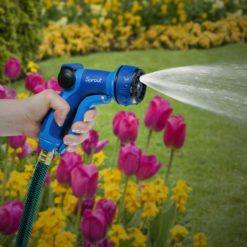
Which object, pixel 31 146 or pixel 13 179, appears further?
pixel 31 146

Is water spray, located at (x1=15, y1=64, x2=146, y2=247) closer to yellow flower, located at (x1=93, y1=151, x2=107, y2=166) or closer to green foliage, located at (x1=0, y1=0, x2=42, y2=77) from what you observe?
yellow flower, located at (x1=93, y1=151, x2=107, y2=166)

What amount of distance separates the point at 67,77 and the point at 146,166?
0.77 m

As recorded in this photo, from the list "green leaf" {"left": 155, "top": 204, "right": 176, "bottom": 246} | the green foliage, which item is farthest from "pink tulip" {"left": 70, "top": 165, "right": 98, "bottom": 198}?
the green foliage

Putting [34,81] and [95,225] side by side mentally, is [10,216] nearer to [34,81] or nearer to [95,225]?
[95,225]

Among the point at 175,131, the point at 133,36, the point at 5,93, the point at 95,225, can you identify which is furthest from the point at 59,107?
the point at 133,36

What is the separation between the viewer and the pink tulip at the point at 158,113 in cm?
204

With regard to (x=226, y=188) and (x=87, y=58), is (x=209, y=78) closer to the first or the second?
(x=226, y=188)

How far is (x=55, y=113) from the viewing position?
1.23m

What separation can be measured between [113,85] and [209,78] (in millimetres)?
364

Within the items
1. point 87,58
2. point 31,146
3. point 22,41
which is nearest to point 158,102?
point 31,146

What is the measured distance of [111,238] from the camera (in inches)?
65.4

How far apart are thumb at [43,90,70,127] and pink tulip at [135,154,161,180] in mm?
700

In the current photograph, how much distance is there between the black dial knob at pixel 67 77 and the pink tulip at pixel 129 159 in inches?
23.7

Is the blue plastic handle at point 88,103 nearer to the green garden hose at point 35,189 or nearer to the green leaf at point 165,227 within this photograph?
the green garden hose at point 35,189
